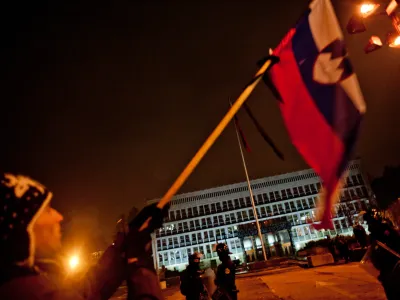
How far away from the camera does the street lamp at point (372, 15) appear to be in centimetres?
747

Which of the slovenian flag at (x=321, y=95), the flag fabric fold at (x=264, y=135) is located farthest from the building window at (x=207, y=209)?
the flag fabric fold at (x=264, y=135)

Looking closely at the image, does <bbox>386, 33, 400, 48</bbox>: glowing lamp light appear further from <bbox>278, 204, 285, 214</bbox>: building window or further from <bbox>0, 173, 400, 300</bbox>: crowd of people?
<bbox>278, 204, 285, 214</bbox>: building window

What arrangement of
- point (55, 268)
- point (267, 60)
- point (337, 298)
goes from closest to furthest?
point (55, 268) → point (267, 60) → point (337, 298)

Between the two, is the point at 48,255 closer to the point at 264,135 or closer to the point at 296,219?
the point at 264,135

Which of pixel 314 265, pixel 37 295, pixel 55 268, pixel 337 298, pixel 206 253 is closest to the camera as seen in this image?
pixel 37 295

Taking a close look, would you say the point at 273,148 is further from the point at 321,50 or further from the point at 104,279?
the point at 104,279

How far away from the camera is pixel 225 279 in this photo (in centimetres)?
550

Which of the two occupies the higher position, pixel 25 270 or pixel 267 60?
pixel 267 60

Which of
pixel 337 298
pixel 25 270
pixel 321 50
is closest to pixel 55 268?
pixel 25 270

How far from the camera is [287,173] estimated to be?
73312mm

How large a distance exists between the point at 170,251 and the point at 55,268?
7664cm

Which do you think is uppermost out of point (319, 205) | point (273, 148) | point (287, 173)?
point (287, 173)

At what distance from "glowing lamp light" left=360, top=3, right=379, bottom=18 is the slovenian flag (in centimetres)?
620

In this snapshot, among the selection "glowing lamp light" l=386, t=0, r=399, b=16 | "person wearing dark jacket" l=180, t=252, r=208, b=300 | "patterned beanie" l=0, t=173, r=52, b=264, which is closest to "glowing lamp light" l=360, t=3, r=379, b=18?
"glowing lamp light" l=386, t=0, r=399, b=16
